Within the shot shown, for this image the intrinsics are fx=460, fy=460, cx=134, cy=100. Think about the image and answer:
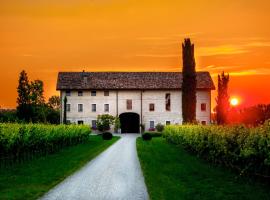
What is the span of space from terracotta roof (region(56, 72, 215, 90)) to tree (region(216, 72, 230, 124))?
1001 cm

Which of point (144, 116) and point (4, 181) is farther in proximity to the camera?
point (144, 116)

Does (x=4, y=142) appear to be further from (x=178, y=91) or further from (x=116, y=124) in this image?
(x=178, y=91)

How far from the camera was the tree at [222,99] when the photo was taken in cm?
6247

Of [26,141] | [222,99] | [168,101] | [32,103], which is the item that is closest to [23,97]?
[32,103]

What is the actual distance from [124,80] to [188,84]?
2185 cm

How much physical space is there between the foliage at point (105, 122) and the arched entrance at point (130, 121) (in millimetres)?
2828

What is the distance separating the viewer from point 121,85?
73500mm

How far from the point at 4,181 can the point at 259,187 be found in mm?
8437

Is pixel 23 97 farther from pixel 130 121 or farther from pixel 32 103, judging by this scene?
pixel 130 121

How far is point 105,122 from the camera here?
231 feet

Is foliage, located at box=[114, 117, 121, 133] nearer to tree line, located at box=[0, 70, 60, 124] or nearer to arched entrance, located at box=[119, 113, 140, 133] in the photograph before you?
arched entrance, located at box=[119, 113, 140, 133]

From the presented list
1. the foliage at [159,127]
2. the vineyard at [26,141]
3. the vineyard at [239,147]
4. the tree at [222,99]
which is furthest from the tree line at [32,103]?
the vineyard at [239,147]

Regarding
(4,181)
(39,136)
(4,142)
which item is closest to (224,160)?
(4,181)

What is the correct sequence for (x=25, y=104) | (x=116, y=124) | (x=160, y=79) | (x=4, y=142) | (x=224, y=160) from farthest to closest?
(x=25, y=104), (x=160, y=79), (x=116, y=124), (x=4, y=142), (x=224, y=160)
